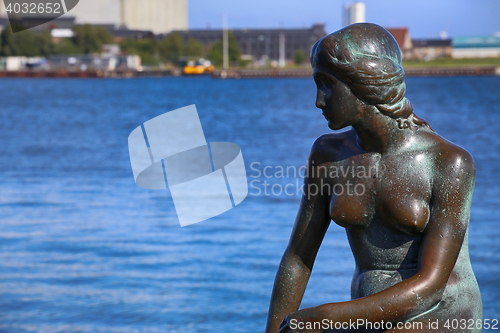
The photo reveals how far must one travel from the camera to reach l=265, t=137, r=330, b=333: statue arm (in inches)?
93.0

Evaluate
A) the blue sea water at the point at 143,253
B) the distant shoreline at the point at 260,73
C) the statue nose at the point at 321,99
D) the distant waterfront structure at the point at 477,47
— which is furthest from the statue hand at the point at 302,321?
the distant waterfront structure at the point at 477,47

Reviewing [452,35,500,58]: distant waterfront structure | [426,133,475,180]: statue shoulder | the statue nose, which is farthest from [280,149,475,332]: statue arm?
[452,35,500,58]: distant waterfront structure

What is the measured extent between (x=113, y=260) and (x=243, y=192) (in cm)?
483

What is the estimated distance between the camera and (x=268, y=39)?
133 meters

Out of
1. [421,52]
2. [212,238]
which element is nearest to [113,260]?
[212,238]

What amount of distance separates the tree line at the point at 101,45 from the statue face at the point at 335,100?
113051 millimetres

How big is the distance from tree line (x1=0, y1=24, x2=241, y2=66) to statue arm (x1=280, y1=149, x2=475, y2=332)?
11326 cm

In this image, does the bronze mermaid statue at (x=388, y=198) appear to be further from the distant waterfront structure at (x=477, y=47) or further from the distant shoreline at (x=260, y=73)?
the distant waterfront structure at (x=477, y=47)

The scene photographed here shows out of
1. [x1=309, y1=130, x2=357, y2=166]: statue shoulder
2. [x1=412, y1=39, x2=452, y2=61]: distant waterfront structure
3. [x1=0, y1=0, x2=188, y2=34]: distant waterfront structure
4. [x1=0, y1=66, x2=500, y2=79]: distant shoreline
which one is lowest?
[x1=412, y1=39, x2=452, y2=61]: distant waterfront structure

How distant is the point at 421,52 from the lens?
137125 millimetres

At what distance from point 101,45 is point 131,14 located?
26.8 metres

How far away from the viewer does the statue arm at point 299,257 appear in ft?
7.75

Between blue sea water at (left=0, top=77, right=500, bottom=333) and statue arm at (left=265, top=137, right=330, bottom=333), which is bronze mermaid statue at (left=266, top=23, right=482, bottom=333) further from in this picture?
blue sea water at (left=0, top=77, right=500, bottom=333)

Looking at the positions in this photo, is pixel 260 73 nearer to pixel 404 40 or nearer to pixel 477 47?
pixel 404 40
